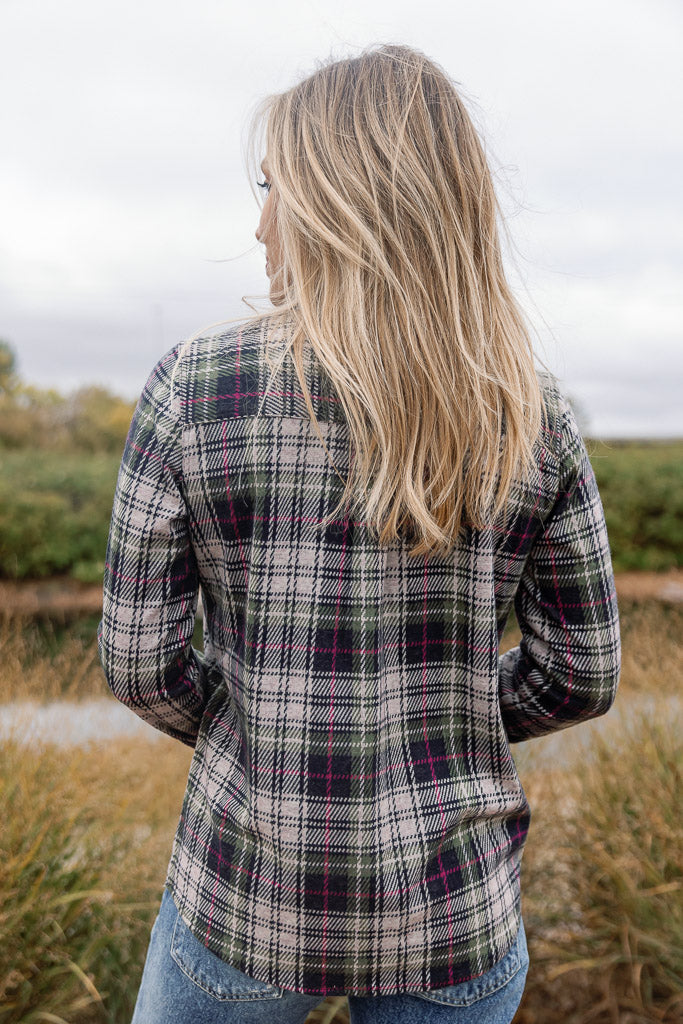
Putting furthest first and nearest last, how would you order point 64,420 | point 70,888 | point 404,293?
1. point 64,420
2. point 70,888
3. point 404,293

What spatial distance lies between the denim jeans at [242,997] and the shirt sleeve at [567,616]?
0.33 meters

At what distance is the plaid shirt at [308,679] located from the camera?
90 cm

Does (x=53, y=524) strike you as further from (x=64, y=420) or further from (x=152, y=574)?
(x=152, y=574)

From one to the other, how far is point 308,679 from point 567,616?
1.29ft

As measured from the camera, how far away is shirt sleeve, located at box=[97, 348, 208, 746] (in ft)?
2.95

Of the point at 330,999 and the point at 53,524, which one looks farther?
the point at 53,524


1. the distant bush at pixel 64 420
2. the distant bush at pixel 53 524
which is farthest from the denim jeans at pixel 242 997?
the distant bush at pixel 64 420

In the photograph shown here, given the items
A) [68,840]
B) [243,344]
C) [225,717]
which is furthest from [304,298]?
[68,840]

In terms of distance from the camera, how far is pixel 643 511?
7.97 metres

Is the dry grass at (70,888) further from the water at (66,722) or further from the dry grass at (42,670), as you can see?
the dry grass at (42,670)

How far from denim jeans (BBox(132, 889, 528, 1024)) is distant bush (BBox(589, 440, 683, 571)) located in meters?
7.18

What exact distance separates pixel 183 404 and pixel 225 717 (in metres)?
0.39

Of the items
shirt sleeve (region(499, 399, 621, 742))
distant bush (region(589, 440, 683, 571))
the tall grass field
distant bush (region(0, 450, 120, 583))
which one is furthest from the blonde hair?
distant bush (region(589, 440, 683, 571))

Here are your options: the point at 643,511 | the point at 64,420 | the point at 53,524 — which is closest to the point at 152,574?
the point at 53,524
